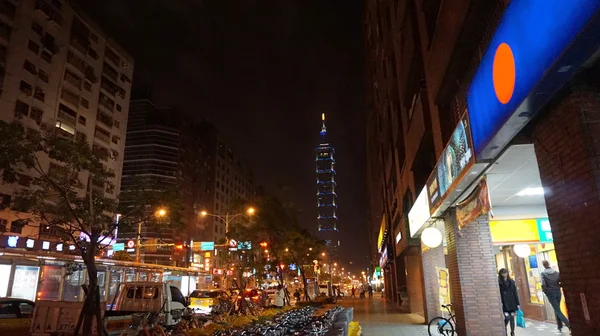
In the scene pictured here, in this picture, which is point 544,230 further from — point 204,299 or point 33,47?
point 33,47

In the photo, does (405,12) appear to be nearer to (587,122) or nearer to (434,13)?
(434,13)

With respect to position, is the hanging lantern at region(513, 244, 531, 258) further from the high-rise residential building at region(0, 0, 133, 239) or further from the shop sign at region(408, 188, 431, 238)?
the high-rise residential building at region(0, 0, 133, 239)

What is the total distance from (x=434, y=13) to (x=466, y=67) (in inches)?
180

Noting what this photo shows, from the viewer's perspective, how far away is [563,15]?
3.89m

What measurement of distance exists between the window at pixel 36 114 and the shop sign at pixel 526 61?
48.3 metres

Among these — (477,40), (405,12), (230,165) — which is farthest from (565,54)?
(230,165)

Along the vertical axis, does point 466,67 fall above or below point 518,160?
above

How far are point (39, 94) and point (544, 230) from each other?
160 ft

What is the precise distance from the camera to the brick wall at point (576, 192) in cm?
459

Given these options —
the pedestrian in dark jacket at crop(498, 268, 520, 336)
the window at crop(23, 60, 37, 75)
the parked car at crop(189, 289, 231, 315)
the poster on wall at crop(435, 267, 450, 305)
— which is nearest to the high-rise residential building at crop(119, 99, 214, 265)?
the window at crop(23, 60, 37, 75)

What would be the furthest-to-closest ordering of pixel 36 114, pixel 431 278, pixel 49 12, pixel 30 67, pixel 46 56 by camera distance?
pixel 49 12 → pixel 46 56 → pixel 36 114 → pixel 30 67 → pixel 431 278

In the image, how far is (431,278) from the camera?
16.4 m

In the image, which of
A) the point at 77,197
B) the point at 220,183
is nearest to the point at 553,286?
the point at 77,197

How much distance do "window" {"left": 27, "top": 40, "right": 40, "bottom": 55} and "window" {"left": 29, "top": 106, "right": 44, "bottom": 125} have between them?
617cm
